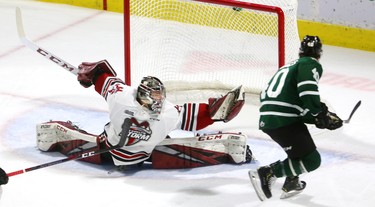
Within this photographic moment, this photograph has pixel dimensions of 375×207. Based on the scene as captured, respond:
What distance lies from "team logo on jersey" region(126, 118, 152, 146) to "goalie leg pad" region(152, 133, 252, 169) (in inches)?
5.9

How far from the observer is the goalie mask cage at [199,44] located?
18.0 feet

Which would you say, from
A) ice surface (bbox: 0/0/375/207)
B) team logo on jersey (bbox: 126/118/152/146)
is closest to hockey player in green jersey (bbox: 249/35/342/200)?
ice surface (bbox: 0/0/375/207)

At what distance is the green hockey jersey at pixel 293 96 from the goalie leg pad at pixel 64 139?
36.6 inches

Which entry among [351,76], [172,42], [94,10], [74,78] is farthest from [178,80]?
[94,10]

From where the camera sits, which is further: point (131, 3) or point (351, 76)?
point (351, 76)

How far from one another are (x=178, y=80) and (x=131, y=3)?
0.50 meters

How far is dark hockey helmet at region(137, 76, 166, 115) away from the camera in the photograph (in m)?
4.44

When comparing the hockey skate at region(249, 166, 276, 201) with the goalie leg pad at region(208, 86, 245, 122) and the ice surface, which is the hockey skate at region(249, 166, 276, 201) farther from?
the goalie leg pad at region(208, 86, 245, 122)

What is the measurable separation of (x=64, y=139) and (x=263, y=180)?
1073 mm

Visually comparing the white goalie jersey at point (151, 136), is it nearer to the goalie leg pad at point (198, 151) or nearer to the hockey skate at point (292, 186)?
the goalie leg pad at point (198, 151)

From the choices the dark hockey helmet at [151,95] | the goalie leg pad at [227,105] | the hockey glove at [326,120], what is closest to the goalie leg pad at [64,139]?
the dark hockey helmet at [151,95]

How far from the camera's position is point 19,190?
14.5ft

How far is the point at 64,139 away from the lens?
189 inches

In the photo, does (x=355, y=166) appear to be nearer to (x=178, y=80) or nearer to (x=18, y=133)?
(x=178, y=80)
